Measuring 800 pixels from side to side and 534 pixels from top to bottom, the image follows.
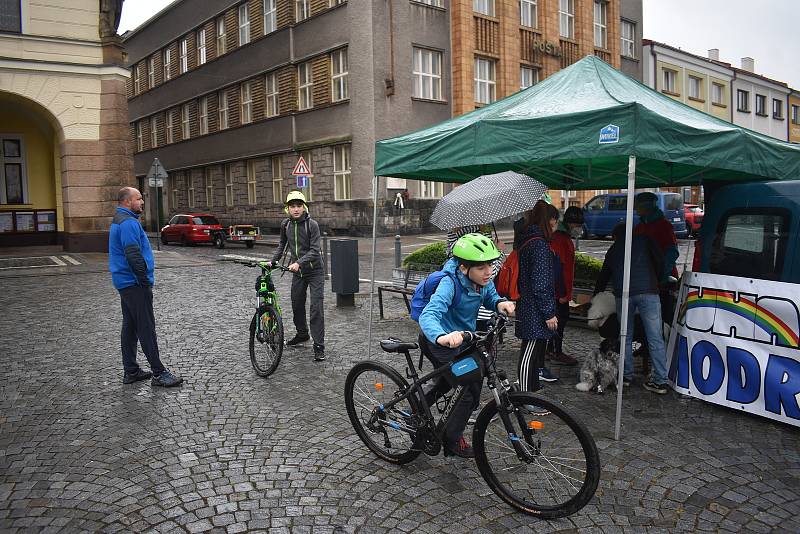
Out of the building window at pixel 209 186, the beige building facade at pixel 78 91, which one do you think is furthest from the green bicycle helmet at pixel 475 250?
the building window at pixel 209 186

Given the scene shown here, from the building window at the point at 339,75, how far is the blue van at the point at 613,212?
11494mm

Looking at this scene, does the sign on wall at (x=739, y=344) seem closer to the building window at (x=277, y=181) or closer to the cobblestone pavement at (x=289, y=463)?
the cobblestone pavement at (x=289, y=463)

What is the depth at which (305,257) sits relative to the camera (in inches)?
289

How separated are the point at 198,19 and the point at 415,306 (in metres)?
40.0

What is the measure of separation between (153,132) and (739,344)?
152ft

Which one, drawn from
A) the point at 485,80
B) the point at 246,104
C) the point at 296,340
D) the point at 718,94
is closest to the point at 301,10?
the point at 246,104

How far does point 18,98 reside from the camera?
1955cm

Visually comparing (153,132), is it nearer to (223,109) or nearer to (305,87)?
(223,109)

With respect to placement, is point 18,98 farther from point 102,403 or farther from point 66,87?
point 102,403

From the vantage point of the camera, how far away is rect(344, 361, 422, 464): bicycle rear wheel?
13.6 ft

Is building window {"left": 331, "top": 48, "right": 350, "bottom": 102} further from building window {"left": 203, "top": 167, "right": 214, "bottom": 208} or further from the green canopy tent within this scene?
the green canopy tent

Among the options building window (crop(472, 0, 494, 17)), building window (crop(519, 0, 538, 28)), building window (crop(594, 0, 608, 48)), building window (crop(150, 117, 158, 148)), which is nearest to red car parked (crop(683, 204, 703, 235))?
building window (crop(519, 0, 538, 28))

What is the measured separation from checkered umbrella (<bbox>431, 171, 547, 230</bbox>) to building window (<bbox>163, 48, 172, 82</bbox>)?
137 ft

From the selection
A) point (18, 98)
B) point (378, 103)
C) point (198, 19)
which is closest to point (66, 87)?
point (18, 98)
